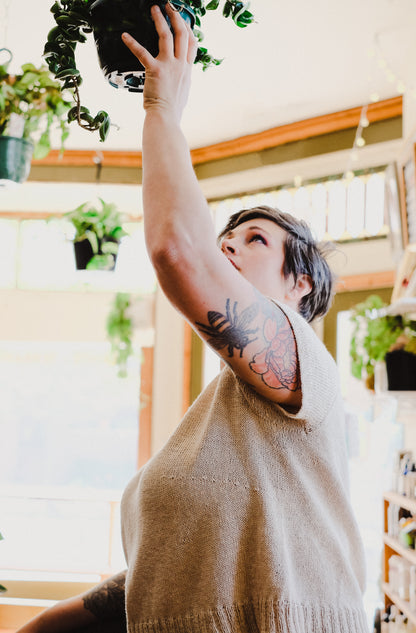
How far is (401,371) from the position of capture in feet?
8.45

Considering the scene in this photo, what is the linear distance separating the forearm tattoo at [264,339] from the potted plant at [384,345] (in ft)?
6.21

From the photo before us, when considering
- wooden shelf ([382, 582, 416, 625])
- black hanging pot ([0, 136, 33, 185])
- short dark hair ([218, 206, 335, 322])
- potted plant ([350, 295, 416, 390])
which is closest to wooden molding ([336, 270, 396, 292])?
potted plant ([350, 295, 416, 390])

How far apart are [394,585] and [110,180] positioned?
Result: 148 inches

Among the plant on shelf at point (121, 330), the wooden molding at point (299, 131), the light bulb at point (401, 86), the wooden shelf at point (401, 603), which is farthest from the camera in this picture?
the plant on shelf at point (121, 330)

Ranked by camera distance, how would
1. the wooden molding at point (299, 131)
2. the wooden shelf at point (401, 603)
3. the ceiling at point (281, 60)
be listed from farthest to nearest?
1. the wooden molding at point (299, 131)
2. the ceiling at point (281, 60)
3. the wooden shelf at point (401, 603)

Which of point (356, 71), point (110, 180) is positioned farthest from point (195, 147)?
point (356, 71)

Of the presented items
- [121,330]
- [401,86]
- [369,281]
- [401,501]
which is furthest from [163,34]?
[121,330]

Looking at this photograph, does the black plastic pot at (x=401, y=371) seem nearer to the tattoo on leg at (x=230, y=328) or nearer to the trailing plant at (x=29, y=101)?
the trailing plant at (x=29, y=101)

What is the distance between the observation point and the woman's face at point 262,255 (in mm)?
1012

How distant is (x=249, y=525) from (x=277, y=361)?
0.72 ft

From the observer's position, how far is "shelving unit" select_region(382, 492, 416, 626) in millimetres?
2476

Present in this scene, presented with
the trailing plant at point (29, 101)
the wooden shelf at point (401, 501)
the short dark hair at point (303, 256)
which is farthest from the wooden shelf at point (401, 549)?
the trailing plant at point (29, 101)

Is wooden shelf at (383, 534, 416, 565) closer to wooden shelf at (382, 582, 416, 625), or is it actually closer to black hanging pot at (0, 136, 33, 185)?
wooden shelf at (382, 582, 416, 625)

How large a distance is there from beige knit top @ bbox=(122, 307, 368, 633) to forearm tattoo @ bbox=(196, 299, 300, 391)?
0.06 ft
